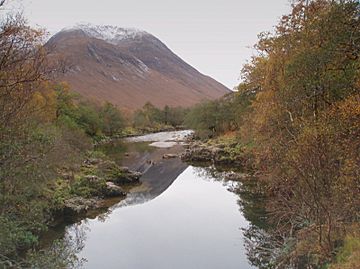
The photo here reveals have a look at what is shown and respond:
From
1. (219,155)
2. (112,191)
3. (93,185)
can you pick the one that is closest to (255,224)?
(112,191)

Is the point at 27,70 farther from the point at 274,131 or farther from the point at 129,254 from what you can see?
the point at 274,131

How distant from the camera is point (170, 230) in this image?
926 inches

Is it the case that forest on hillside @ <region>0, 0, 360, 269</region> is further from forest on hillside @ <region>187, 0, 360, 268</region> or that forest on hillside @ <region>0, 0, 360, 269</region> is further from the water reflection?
the water reflection

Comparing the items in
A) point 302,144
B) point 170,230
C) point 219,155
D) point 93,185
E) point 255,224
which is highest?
point 302,144

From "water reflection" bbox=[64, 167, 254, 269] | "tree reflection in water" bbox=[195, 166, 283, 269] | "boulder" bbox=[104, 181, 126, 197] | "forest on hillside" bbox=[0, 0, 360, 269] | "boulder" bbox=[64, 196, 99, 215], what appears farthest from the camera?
"boulder" bbox=[104, 181, 126, 197]

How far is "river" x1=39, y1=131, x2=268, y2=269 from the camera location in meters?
18.7

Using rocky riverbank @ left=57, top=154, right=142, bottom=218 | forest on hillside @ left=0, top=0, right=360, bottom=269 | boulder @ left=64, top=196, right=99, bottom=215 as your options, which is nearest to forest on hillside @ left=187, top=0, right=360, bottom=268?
forest on hillside @ left=0, top=0, right=360, bottom=269

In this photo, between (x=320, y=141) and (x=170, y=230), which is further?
(x=170, y=230)

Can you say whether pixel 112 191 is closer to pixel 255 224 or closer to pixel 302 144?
pixel 255 224

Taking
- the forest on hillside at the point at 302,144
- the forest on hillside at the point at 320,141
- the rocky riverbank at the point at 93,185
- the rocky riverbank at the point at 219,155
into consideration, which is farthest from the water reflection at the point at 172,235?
the rocky riverbank at the point at 219,155

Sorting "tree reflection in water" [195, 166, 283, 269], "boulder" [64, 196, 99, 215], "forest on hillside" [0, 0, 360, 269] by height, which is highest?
"forest on hillside" [0, 0, 360, 269]

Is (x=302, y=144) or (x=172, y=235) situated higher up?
(x=302, y=144)

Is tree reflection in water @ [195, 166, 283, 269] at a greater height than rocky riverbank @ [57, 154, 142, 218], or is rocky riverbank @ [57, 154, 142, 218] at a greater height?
tree reflection in water @ [195, 166, 283, 269]

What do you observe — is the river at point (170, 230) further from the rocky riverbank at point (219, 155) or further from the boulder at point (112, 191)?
the rocky riverbank at point (219, 155)
